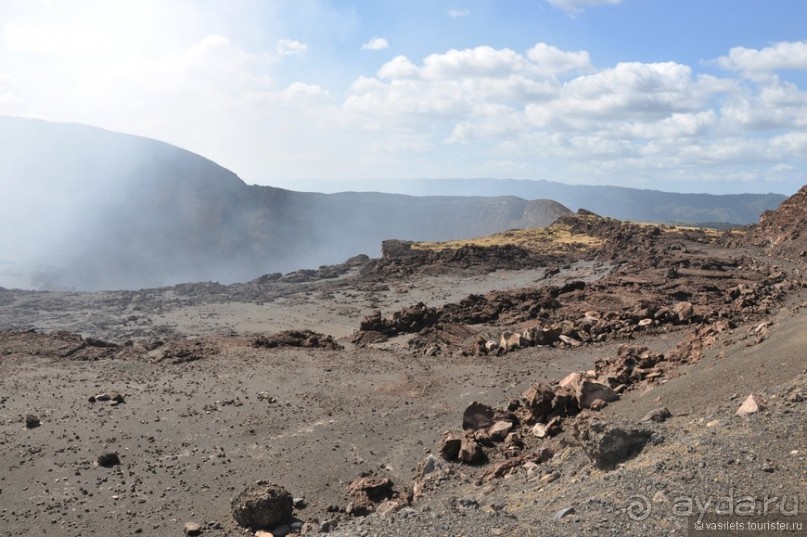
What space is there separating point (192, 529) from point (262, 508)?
97cm

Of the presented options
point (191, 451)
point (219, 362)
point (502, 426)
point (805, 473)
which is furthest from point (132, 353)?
point (805, 473)

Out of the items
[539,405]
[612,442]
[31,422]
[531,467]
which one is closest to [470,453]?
[531,467]

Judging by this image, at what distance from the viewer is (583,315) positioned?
1945 centimetres

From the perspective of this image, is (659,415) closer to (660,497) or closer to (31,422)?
(660,497)

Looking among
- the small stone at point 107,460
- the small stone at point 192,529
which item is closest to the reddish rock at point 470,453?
the small stone at point 192,529

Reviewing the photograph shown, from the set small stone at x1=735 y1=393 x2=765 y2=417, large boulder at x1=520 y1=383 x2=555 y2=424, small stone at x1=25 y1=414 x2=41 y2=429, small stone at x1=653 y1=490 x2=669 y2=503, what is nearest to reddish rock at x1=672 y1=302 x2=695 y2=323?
large boulder at x1=520 y1=383 x2=555 y2=424

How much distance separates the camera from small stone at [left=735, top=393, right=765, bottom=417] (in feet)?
23.2

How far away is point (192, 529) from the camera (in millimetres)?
8625

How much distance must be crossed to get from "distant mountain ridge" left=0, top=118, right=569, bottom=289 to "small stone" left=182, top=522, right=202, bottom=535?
5196cm

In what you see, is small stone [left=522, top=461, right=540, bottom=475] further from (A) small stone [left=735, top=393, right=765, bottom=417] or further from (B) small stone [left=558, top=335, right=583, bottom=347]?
(B) small stone [left=558, top=335, right=583, bottom=347]

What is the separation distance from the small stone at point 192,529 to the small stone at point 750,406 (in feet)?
22.1

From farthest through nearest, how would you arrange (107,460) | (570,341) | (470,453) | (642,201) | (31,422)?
(642,201)
(570,341)
(31,422)
(107,460)
(470,453)

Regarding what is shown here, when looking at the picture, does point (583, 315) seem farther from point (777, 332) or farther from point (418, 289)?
point (418, 289)

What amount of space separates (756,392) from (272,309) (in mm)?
24382
